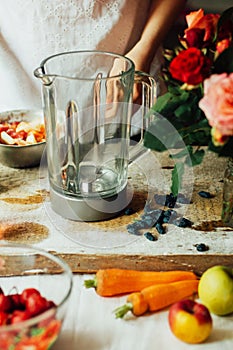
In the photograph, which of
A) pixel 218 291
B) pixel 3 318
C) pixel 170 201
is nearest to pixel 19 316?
pixel 3 318

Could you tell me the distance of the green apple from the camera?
40.7 inches

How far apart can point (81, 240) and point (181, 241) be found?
0.18 metres

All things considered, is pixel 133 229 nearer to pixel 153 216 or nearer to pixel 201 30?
pixel 153 216

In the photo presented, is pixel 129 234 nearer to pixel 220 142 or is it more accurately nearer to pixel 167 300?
pixel 167 300

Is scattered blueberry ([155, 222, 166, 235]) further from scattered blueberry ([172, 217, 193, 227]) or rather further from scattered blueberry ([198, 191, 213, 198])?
scattered blueberry ([198, 191, 213, 198])

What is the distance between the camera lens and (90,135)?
1.32 metres

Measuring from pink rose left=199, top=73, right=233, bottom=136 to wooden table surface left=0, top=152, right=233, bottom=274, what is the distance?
0.98ft

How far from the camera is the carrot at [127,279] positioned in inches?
42.9

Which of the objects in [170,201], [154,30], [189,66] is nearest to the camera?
[189,66]

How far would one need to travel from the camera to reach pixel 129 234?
1268 mm

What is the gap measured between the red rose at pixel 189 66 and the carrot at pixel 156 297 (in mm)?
331

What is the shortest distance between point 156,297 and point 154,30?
84 centimetres

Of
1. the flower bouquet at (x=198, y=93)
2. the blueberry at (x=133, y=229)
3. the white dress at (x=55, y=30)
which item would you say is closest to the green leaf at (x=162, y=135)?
the flower bouquet at (x=198, y=93)

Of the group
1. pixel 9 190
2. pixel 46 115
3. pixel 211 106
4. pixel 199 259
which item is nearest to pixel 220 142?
pixel 211 106
